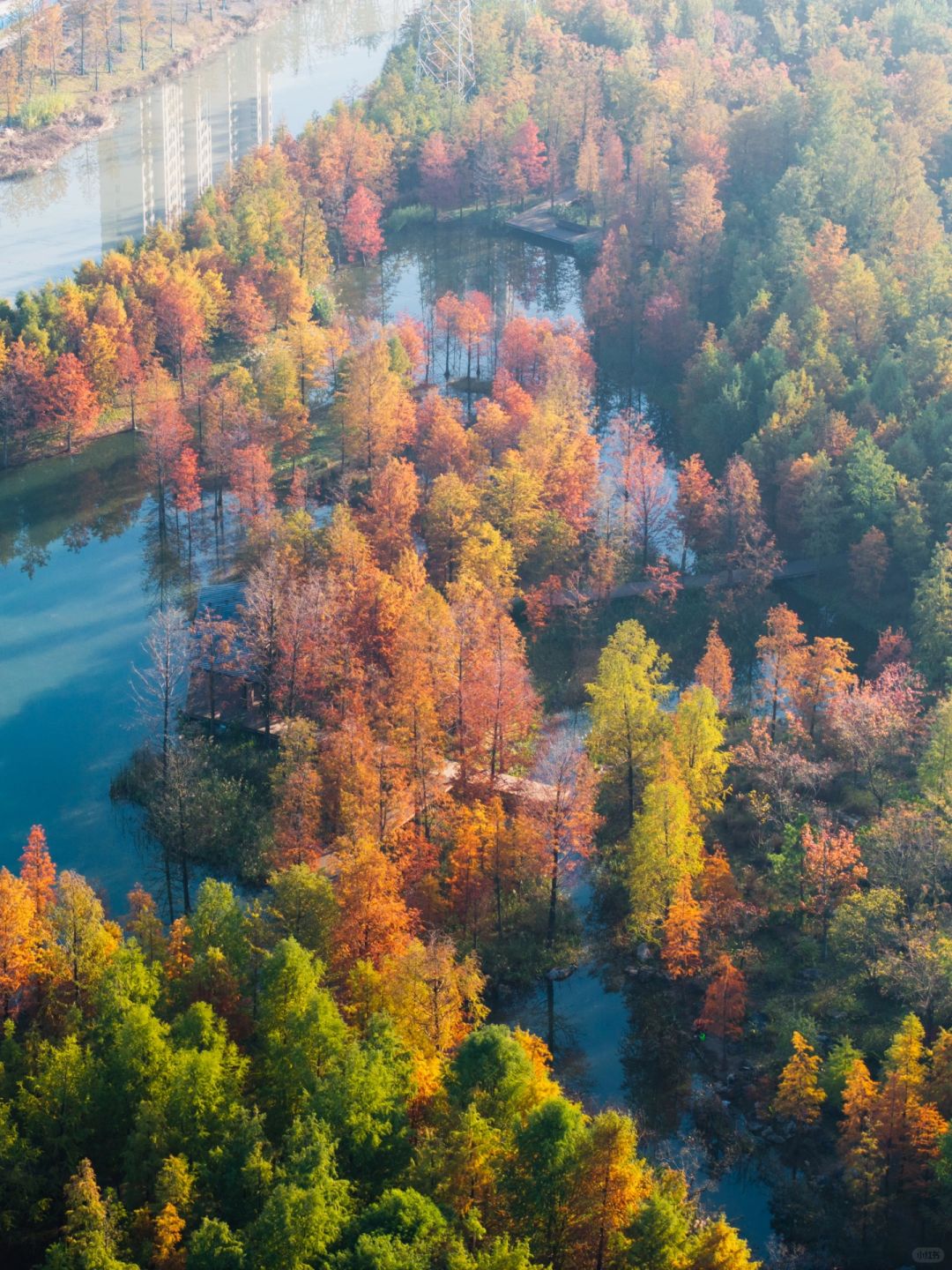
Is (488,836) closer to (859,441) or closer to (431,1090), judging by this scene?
(431,1090)

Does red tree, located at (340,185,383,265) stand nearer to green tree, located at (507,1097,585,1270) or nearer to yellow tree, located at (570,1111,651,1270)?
green tree, located at (507,1097,585,1270)

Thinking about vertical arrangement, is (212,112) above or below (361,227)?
above

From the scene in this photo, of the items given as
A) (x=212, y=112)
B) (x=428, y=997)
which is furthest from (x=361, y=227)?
(x=428, y=997)

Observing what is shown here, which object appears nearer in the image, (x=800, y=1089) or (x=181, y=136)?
(x=800, y=1089)

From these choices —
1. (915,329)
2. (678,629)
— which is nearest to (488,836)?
(678,629)

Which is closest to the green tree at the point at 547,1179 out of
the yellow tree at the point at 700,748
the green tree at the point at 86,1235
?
the green tree at the point at 86,1235

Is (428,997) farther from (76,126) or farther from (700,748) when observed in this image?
(76,126)
